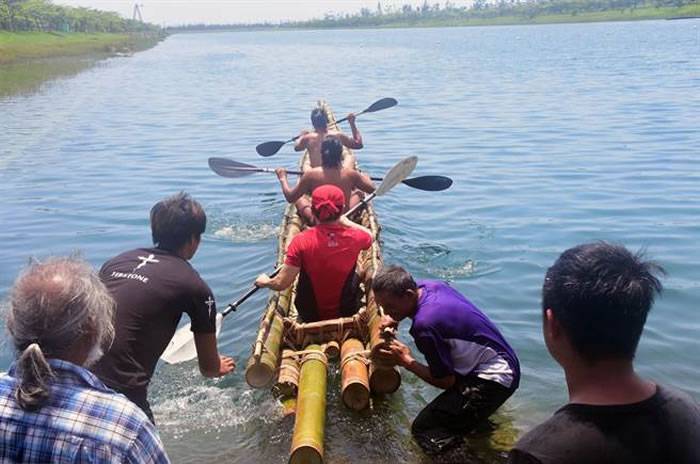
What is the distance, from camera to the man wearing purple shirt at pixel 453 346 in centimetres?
452

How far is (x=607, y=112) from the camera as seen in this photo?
74.1 feet

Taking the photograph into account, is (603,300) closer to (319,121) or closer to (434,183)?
(434,183)

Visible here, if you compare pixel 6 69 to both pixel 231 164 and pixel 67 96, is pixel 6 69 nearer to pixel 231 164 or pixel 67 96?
pixel 67 96

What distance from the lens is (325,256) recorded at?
608 cm

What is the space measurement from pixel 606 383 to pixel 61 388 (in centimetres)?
175

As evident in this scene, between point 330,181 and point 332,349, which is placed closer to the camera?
point 332,349

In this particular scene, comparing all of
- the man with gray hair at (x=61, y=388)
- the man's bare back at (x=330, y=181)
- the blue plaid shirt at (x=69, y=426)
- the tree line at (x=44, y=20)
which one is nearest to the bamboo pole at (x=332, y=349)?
the man's bare back at (x=330, y=181)

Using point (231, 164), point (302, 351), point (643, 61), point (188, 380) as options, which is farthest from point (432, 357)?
point (643, 61)

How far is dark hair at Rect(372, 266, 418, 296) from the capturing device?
453 centimetres

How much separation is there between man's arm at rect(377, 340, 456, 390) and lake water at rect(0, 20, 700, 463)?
0.83 meters

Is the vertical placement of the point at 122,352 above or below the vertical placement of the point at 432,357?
above

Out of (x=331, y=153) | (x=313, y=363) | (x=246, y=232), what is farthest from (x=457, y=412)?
(x=246, y=232)

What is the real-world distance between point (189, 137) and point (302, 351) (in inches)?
685

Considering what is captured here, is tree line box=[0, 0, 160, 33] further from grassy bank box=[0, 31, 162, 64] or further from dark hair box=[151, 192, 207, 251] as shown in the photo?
dark hair box=[151, 192, 207, 251]
